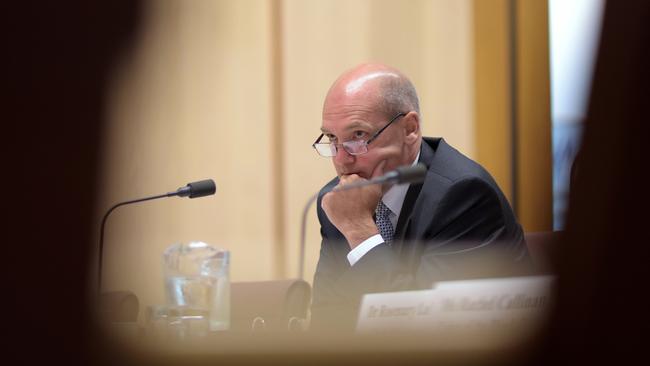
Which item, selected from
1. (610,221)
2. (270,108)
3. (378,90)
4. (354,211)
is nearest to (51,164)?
(610,221)

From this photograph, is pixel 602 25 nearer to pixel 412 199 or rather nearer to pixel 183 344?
pixel 183 344

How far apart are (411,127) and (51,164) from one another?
4.99ft

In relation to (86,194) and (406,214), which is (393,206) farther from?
(86,194)

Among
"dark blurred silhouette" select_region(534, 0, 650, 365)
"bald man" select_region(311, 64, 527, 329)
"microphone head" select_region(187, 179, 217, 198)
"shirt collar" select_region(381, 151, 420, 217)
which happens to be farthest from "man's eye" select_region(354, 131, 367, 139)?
"dark blurred silhouette" select_region(534, 0, 650, 365)

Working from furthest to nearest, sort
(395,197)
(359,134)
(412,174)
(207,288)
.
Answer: (359,134), (395,197), (207,288), (412,174)

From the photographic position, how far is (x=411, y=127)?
173cm

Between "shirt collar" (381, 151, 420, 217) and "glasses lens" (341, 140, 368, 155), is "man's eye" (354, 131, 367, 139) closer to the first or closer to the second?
"glasses lens" (341, 140, 368, 155)

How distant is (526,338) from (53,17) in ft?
0.53

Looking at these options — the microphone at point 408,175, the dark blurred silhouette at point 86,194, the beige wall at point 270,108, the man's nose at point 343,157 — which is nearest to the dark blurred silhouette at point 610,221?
the dark blurred silhouette at point 86,194

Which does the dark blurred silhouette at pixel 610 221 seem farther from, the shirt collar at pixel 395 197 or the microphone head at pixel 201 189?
the shirt collar at pixel 395 197

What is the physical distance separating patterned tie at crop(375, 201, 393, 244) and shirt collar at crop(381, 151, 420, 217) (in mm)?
14

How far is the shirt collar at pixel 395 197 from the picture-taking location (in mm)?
1610

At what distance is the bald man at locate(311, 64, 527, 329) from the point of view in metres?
1.37

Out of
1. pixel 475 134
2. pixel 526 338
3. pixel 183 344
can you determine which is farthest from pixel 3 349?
pixel 475 134
